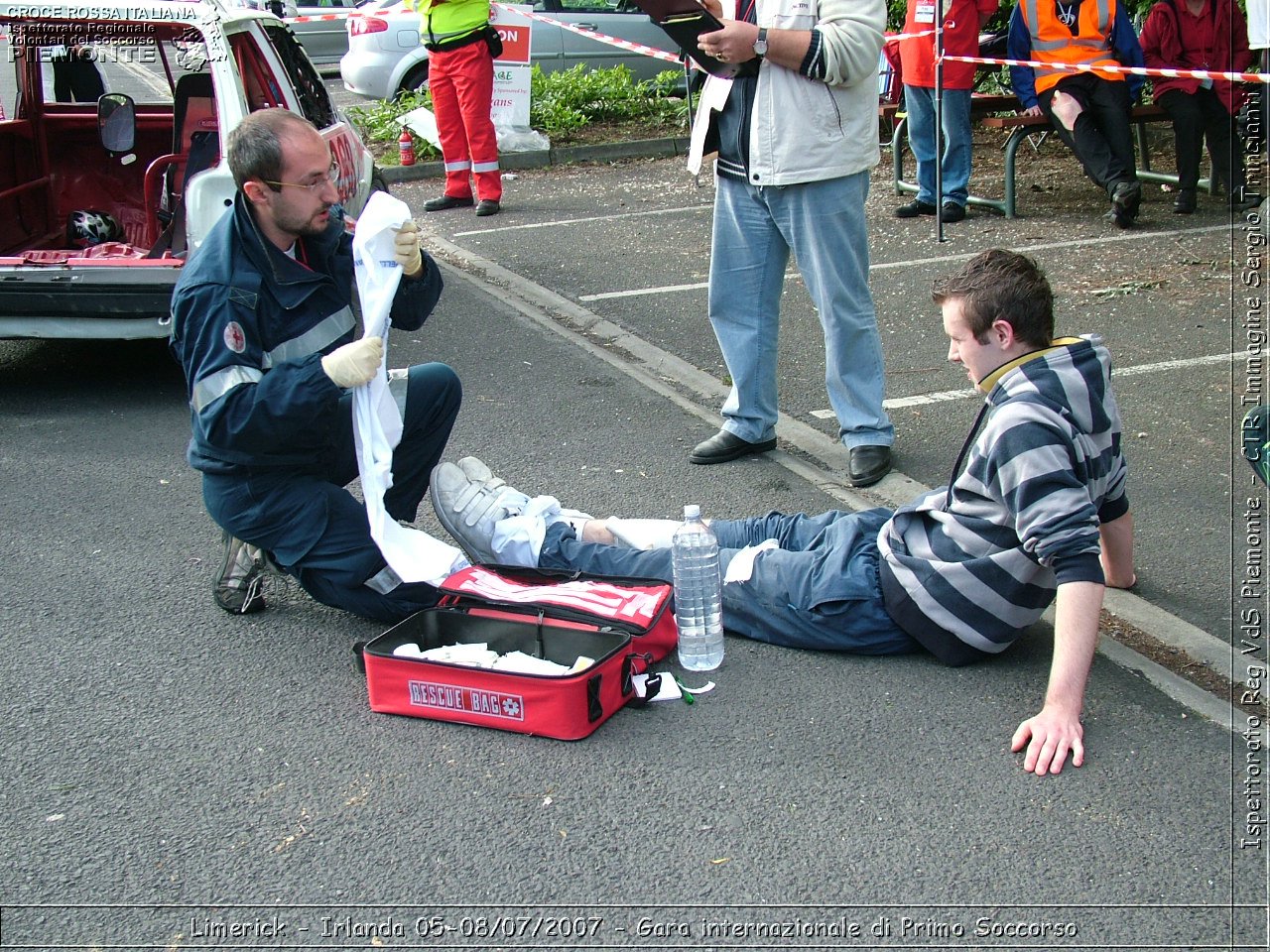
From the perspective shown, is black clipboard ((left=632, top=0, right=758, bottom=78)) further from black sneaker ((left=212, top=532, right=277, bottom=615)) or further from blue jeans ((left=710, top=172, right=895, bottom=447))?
black sneaker ((left=212, top=532, right=277, bottom=615))

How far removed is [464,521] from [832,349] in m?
1.68

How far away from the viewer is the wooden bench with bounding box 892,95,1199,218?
376 inches

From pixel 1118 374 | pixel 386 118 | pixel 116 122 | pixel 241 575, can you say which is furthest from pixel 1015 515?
pixel 386 118

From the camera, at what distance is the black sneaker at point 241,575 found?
416 cm

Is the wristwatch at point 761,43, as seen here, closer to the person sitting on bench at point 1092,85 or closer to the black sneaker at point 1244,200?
the person sitting on bench at point 1092,85

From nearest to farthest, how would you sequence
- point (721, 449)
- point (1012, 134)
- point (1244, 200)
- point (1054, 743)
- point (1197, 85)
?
point (1054, 743)
point (721, 449)
point (1244, 200)
point (1197, 85)
point (1012, 134)

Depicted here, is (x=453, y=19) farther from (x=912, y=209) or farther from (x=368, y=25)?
(x=368, y=25)

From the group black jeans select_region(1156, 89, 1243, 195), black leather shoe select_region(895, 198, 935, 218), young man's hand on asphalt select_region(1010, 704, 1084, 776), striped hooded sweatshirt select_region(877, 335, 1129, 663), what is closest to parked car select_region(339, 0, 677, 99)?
black leather shoe select_region(895, 198, 935, 218)

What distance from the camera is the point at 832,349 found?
5016 millimetres

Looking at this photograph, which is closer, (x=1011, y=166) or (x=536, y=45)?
(x=1011, y=166)

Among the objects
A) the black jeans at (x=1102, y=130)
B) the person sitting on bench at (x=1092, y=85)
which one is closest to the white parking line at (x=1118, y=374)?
the person sitting on bench at (x=1092, y=85)

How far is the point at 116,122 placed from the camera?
757 cm

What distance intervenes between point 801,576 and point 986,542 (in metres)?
0.57

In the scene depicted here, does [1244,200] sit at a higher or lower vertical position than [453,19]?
lower
